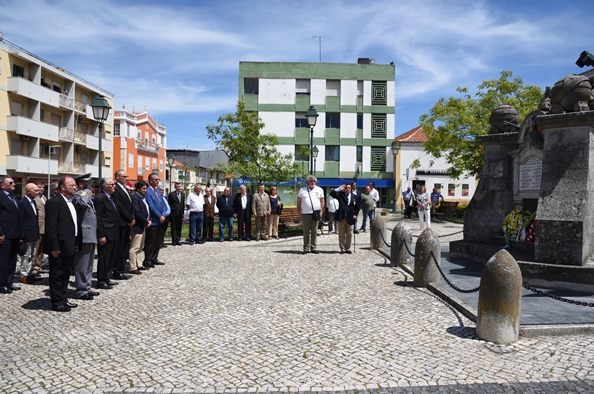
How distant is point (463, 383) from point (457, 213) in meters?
25.5

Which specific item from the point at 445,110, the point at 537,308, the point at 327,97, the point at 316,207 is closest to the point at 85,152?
the point at 327,97

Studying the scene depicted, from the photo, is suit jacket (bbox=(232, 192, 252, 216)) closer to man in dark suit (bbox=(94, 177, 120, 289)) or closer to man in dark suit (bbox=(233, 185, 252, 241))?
man in dark suit (bbox=(233, 185, 252, 241))

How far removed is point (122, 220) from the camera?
853 centimetres

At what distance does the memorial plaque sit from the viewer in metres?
9.02

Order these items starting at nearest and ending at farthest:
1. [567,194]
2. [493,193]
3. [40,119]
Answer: [567,194] < [493,193] < [40,119]

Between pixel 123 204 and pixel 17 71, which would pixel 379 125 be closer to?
pixel 17 71

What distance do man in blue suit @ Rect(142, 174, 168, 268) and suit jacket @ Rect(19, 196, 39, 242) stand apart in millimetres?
2228

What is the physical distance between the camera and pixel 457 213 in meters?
28.0

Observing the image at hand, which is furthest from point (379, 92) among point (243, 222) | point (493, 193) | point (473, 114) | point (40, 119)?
point (493, 193)

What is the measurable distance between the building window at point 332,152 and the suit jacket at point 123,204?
116 feet

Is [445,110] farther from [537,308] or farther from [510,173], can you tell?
[537,308]

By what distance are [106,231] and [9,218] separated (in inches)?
61.2

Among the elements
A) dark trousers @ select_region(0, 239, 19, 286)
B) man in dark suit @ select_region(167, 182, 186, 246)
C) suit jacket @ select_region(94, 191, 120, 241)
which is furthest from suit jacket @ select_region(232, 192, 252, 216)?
dark trousers @ select_region(0, 239, 19, 286)

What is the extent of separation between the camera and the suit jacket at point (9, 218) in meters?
7.67
